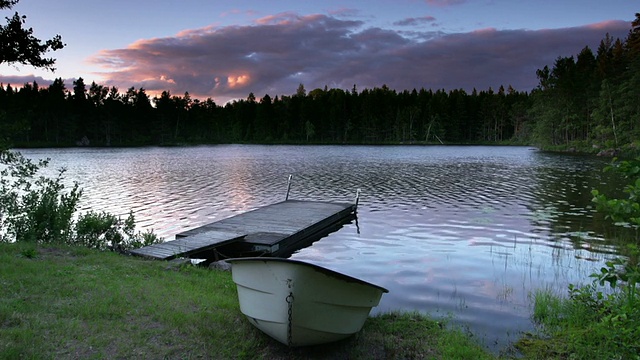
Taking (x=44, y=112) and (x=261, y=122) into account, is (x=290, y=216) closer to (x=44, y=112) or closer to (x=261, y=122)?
(x=44, y=112)

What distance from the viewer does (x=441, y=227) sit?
1794cm

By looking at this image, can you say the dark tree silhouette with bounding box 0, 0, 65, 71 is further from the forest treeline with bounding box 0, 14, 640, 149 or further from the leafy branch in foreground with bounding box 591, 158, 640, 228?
the forest treeline with bounding box 0, 14, 640, 149

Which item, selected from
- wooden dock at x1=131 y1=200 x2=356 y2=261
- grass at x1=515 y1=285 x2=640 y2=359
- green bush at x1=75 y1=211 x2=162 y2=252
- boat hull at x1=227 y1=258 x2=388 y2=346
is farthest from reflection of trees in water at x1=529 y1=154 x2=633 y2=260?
green bush at x1=75 y1=211 x2=162 y2=252

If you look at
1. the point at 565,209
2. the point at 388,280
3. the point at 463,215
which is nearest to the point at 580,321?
the point at 388,280

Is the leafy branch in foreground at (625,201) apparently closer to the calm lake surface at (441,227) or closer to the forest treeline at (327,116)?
the calm lake surface at (441,227)

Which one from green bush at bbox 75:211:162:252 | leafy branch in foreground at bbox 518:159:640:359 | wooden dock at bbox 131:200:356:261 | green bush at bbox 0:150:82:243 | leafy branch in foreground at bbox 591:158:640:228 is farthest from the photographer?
green bush at bbox 75:211:162:252

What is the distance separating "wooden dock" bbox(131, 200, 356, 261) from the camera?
12266 millimetres

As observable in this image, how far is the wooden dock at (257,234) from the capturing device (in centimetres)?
1227

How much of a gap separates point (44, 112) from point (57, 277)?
115 meters

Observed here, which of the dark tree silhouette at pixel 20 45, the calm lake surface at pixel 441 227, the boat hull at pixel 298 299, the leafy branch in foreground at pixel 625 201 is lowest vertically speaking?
the calm lake surface at pixel 441 227

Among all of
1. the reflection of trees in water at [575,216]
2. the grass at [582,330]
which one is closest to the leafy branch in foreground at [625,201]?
the grass at [582,330]

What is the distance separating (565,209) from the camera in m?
21.8

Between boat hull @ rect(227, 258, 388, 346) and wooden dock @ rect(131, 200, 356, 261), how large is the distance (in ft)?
17.7

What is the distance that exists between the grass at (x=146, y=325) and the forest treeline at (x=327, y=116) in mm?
73374
